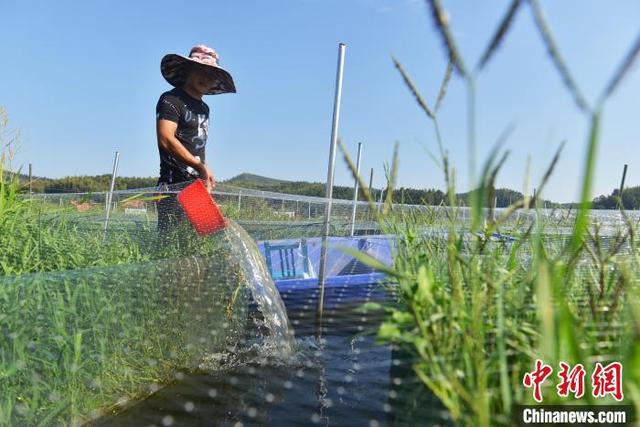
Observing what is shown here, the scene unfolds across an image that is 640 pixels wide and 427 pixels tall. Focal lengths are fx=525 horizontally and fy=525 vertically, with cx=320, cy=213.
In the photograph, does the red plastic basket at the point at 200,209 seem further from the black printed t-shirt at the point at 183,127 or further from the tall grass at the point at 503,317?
the tall grass at the point at 503,317

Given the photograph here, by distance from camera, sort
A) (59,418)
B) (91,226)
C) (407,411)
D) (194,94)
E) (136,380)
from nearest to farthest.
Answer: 1. (407,411)
2. (59,418)
3. (136,380)
4. (91,226)
5. (194,94)

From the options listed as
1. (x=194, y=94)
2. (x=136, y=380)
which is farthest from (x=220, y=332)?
(x=194, y=94)

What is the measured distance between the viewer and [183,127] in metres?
3.21

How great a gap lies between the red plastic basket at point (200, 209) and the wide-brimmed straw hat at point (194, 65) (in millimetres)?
935

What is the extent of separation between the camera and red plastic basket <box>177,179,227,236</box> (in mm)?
2633

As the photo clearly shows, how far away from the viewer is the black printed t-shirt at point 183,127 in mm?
3070

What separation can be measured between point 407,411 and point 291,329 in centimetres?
158

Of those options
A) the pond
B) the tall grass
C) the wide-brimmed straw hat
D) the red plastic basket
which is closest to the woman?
the wide-brimmed straw hat

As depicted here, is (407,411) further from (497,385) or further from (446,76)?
(446,76)

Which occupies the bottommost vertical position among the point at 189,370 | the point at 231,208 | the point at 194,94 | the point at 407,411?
the point at 189,370

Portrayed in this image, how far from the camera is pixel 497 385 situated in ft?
2.68

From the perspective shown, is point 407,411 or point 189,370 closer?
point 407,411

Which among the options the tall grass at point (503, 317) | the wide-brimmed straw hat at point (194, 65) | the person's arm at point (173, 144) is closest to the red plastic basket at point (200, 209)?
the person's arm at point (173, 144)

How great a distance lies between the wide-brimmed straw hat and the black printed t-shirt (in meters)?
0.19
